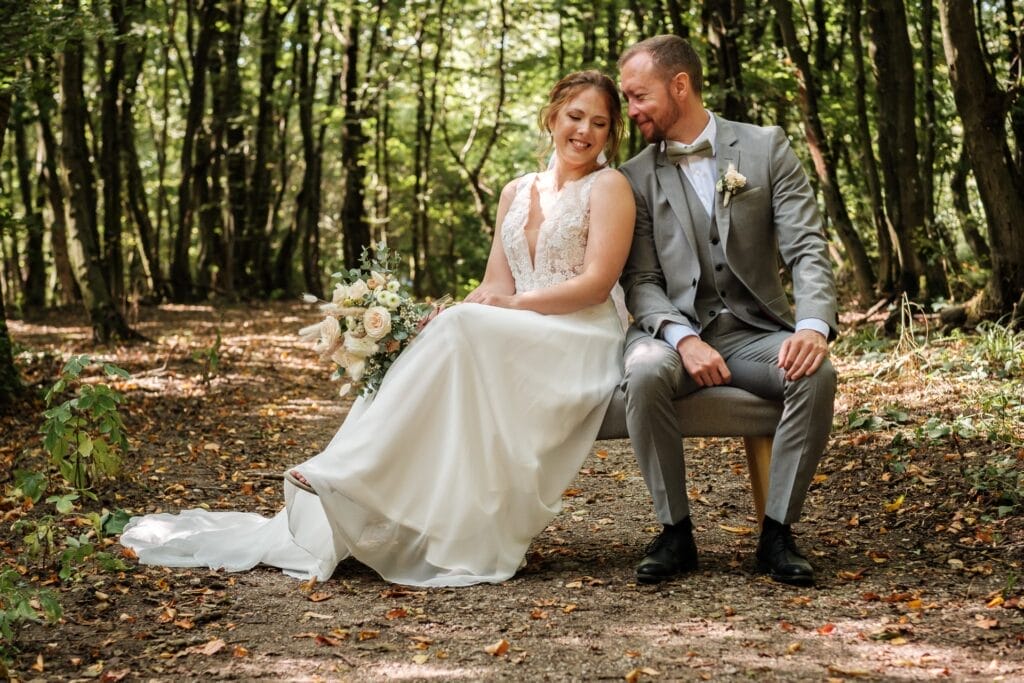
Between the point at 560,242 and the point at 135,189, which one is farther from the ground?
the point at 560,242

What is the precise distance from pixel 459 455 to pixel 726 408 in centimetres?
102

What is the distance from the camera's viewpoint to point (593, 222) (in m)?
4.31

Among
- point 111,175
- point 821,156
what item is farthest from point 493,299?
point 111,175

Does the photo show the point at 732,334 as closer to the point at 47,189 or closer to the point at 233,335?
the point at 233,335

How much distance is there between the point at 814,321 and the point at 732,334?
385mm

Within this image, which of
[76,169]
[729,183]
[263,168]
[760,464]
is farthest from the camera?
[263,168]

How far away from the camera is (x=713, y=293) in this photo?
425 centimetres

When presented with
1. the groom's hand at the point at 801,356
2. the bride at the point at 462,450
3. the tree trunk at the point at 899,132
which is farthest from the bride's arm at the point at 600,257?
the tree trunk at the point at 899,132

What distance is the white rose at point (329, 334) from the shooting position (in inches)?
167

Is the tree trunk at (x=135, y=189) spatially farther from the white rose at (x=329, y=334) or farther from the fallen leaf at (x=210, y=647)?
the fallen leaf at (x=210, y=647)

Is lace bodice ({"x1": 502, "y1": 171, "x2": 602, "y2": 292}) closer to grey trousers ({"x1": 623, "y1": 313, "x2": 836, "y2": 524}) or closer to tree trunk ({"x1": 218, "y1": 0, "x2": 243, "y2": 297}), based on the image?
grey trousers ({"x1": 623, "y1": 313, "x2": 836, "y2": 524})

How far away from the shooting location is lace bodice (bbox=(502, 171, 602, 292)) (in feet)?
14.5

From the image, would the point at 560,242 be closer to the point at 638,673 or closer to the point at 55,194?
the point at 638,673

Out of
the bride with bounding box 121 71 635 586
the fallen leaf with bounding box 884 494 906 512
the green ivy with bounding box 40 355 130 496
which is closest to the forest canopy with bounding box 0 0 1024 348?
the green ivy with bounding box 40 355 130 496
